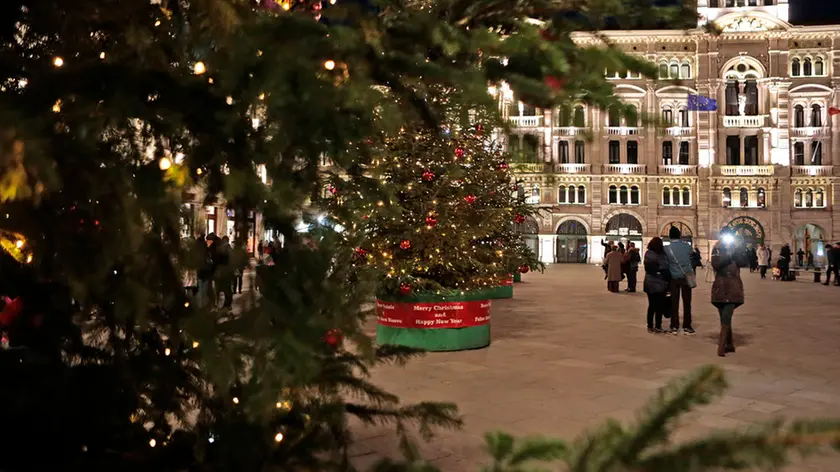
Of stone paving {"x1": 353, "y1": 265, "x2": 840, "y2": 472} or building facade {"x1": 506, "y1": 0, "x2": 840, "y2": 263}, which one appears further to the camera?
building facade {"x1": 506, "y1": 0, "x2": 840, "y2": 263}

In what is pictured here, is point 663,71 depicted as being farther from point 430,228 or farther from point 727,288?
point 727,288

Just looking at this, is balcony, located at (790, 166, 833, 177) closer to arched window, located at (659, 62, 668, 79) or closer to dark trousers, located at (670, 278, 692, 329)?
dark trousers, located at (670, 278, 692, 329)

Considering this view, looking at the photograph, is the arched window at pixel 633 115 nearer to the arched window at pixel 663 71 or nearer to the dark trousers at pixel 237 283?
the arched window at pixel 663 71

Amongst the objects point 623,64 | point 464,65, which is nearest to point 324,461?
point 464,65

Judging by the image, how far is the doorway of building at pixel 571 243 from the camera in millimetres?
49062

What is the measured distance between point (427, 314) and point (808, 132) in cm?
4733

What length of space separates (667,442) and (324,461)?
1.27m

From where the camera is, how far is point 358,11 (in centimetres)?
175

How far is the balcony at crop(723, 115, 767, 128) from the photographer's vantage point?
156 ft

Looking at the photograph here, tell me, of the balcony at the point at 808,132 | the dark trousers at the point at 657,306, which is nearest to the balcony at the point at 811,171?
the balcony at the point at 808,132

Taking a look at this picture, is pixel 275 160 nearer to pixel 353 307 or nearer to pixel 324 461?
pixel 353 307

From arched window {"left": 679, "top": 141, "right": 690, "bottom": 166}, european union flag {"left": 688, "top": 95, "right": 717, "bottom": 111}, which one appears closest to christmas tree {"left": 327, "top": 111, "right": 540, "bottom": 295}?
european union flag {"left": 688, "top": 95, "right": 717, "bottom": 111}

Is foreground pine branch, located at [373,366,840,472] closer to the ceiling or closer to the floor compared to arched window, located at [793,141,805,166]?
closer to the floor

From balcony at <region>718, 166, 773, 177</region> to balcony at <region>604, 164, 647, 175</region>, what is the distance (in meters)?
5.44
